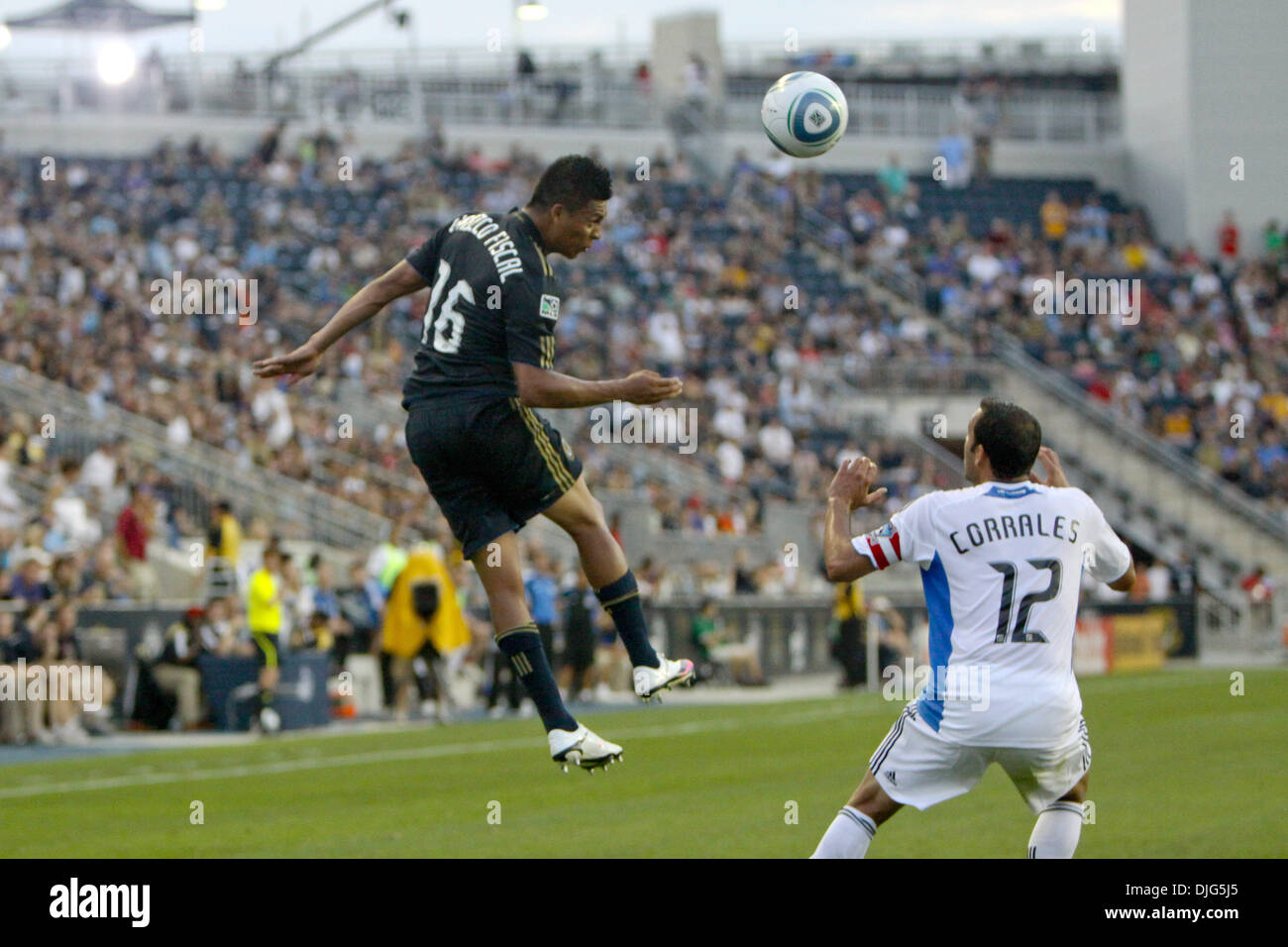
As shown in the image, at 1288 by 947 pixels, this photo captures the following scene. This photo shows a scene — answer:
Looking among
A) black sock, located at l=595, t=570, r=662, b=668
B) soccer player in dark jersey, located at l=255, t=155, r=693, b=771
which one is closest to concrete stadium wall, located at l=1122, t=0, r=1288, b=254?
black sock, located at l=595, t=570, r=662, b=668

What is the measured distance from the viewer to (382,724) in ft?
66.2

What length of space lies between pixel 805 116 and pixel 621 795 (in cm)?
613

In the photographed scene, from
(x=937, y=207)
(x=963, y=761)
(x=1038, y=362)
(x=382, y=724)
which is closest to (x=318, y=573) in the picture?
(x=382, y=724)

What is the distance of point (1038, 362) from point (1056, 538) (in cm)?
3054

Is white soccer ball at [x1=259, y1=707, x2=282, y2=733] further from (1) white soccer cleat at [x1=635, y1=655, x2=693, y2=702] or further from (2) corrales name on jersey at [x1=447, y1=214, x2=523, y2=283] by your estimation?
(2) corrales name on jersey at [x1=447, y1=214, x2=523, y2=283]

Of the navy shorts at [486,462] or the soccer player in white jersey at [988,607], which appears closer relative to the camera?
the soccer player in white jersey at [988,607]

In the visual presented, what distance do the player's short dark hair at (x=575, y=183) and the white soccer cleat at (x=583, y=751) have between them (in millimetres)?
2258

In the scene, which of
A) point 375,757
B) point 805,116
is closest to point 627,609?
point 805,116

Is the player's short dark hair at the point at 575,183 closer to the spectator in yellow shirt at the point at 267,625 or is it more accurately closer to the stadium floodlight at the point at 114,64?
the spectator in yellow shirt at the point at 267,625

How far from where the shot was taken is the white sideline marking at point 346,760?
14.3 metres

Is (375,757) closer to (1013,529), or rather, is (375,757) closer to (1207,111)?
(1013,529)

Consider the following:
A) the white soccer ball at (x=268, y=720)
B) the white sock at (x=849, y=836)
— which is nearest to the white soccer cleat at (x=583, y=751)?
the white sock at (x=849, y=836)
